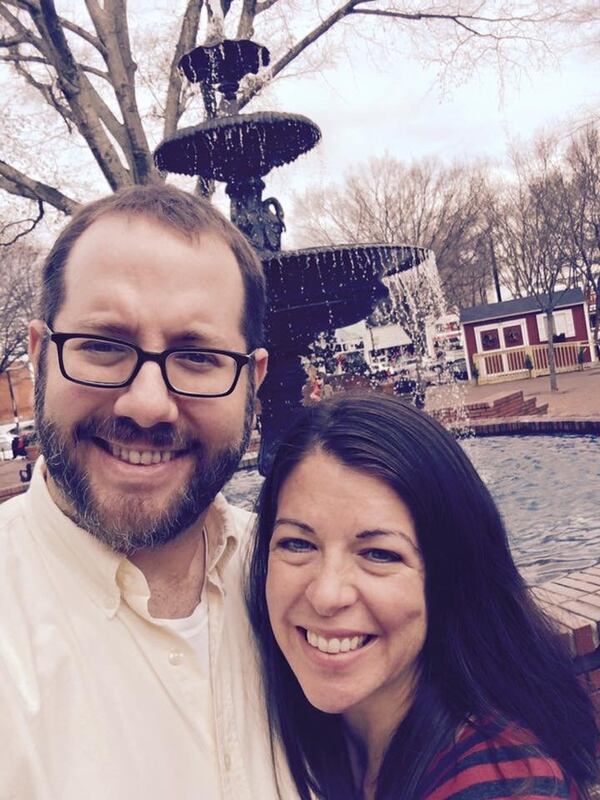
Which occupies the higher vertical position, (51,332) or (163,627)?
(51,332)

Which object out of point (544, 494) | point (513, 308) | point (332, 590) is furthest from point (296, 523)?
point (513, 308)

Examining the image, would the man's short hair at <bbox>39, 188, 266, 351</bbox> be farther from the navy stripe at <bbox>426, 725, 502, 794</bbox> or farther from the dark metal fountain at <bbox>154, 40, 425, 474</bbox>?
the dark metal fountain at <bbox>154, 40, 425, 474</bbox>

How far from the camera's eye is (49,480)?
1.58 m

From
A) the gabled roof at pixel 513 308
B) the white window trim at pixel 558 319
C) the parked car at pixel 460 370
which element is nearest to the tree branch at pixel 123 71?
the parked car at pixel 460 370

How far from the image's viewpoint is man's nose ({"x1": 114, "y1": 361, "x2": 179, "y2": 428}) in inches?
58.8

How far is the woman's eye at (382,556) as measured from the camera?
164 cm

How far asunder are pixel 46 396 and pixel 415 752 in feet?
3.94

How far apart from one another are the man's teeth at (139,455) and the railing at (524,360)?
27.3 metres

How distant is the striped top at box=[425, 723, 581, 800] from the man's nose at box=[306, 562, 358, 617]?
1.30 feet

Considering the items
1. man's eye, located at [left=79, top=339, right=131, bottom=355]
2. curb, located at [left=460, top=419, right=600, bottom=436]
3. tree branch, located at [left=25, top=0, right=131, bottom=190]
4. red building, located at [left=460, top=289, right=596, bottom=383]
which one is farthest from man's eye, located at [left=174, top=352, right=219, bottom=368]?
red building, located at [left=460, top=289, right=596, bottom=383]

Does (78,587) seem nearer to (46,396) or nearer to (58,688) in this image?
(58,688)

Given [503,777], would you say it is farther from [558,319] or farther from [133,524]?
[558,319]

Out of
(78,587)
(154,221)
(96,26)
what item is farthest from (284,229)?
(96,26)

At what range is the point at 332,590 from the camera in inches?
60.9
